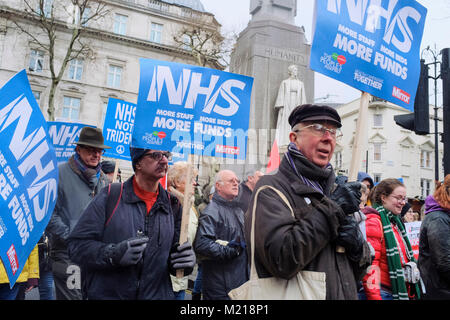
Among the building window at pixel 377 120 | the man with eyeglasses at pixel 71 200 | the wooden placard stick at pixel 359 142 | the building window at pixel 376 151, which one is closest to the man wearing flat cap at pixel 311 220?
the wooden placard stick at pixel 359 142

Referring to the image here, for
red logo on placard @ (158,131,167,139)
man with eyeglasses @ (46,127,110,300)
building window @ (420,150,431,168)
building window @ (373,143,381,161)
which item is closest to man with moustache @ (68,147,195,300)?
red logo on placard @ (158,131,167,139)

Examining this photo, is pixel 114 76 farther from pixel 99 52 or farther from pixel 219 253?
pixel 219 253

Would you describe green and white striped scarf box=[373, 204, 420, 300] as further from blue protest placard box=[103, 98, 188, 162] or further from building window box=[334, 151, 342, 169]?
building window box=[334, 151, 342, 169]

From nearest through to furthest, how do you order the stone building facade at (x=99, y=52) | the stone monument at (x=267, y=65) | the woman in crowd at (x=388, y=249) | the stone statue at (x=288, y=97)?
the woman in crowd at (x=388, y=249), the stone statue at (x=288, y=97), the stone monument at (x=267, y=65), the stone building facade at (x=99, y=52)

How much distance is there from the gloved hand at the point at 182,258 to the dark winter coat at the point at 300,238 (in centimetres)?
70

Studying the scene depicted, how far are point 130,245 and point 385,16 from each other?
2.77m

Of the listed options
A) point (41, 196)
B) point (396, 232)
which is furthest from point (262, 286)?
point (396, 232)

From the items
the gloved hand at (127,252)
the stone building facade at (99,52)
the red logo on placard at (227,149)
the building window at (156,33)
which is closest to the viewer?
the gloved hand at (127,252)

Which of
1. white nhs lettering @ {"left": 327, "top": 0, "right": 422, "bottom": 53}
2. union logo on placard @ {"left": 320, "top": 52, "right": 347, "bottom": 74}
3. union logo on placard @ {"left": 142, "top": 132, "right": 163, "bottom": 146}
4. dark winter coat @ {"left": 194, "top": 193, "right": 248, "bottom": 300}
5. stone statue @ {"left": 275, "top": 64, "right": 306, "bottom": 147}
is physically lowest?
dark winter coat @ {"left": 194, "top": 193, "right": 248, "bottom": 300}

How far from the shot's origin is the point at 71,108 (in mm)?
32656

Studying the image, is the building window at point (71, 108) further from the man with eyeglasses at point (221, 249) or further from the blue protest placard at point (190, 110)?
the blue protest placard at point (190, 110)

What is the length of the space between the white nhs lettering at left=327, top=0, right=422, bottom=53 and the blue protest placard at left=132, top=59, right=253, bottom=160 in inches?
44.0

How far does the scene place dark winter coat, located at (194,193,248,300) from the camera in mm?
3871

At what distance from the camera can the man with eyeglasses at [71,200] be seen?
12.8 ft
